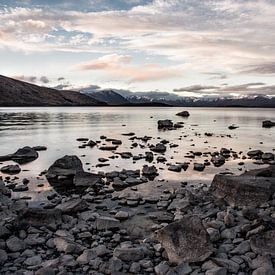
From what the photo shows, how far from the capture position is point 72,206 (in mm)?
17391

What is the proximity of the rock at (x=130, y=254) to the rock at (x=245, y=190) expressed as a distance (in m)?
6.76

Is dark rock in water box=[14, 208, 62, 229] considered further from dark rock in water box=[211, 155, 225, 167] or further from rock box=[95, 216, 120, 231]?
dark rock in water box=[211, 155, 225, 167]

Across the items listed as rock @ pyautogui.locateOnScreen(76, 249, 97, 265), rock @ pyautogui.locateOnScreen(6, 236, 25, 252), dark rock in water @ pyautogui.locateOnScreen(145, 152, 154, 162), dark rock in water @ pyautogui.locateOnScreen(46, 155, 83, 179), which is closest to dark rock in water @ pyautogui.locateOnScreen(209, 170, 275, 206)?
rock @ pyautogui.locateOnScreen(76, 249, 97, 265)

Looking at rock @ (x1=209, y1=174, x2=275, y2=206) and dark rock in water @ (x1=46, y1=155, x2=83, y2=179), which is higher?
rock @ (x1=209, y1=174, x2=275, y2=206)

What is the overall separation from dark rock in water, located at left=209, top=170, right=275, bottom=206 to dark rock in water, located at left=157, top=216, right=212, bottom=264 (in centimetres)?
556

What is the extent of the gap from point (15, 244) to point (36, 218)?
2.11m

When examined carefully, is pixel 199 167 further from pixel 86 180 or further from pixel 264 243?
pixel 264 243

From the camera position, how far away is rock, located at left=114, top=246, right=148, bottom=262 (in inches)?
478

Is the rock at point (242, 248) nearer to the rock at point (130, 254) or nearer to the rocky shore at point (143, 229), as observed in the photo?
the rocky shore at point (143, 229)

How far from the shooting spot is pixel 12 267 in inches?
461

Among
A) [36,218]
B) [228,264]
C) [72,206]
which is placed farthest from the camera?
[72,206]

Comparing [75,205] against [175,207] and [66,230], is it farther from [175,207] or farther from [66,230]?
[175,207]

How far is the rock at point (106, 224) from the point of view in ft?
49.9

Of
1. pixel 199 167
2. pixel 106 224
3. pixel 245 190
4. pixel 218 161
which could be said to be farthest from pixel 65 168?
pixel 245 190
